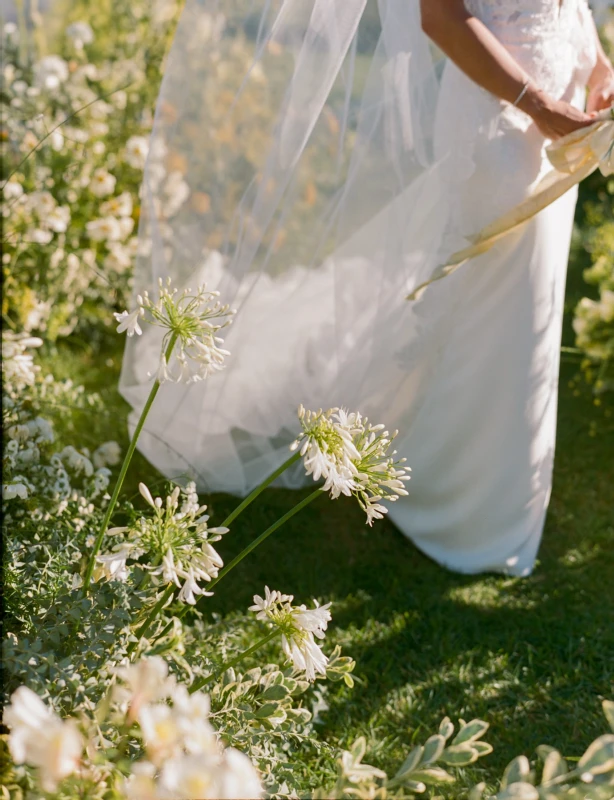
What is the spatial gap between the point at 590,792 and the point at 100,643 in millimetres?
748

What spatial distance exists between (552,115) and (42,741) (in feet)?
5.70

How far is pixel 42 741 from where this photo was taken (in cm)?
80

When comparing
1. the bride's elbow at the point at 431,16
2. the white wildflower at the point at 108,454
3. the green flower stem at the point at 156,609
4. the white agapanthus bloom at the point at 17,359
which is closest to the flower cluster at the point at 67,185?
the white wildflower at the point at 108,454

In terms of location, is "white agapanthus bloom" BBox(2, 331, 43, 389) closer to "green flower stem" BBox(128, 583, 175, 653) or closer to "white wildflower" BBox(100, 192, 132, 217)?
"green flower stem" BBox(128, 583, 175, 653)

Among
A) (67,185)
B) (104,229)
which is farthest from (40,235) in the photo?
(67,185)

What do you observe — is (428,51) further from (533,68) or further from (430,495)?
(430,495)

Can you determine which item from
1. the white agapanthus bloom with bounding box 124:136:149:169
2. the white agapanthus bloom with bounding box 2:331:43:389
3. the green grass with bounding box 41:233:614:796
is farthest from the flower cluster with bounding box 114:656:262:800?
the white agapanthus bloom with bounding box 124:136:149:169

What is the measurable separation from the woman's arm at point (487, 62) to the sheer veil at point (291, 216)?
159 millimetres

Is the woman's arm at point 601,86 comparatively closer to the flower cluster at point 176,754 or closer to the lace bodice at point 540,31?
the lace bodice at point 540,31

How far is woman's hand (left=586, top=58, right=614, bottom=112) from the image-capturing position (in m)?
2.12

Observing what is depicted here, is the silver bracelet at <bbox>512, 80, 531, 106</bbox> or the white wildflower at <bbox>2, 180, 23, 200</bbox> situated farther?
the white wildflower at <bbox>2, 180, 23, 200</bbox>

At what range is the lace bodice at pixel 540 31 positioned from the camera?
1925mm

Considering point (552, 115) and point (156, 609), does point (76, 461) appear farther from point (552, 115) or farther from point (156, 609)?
point (552, 115)

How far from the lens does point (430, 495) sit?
2.46 meters
